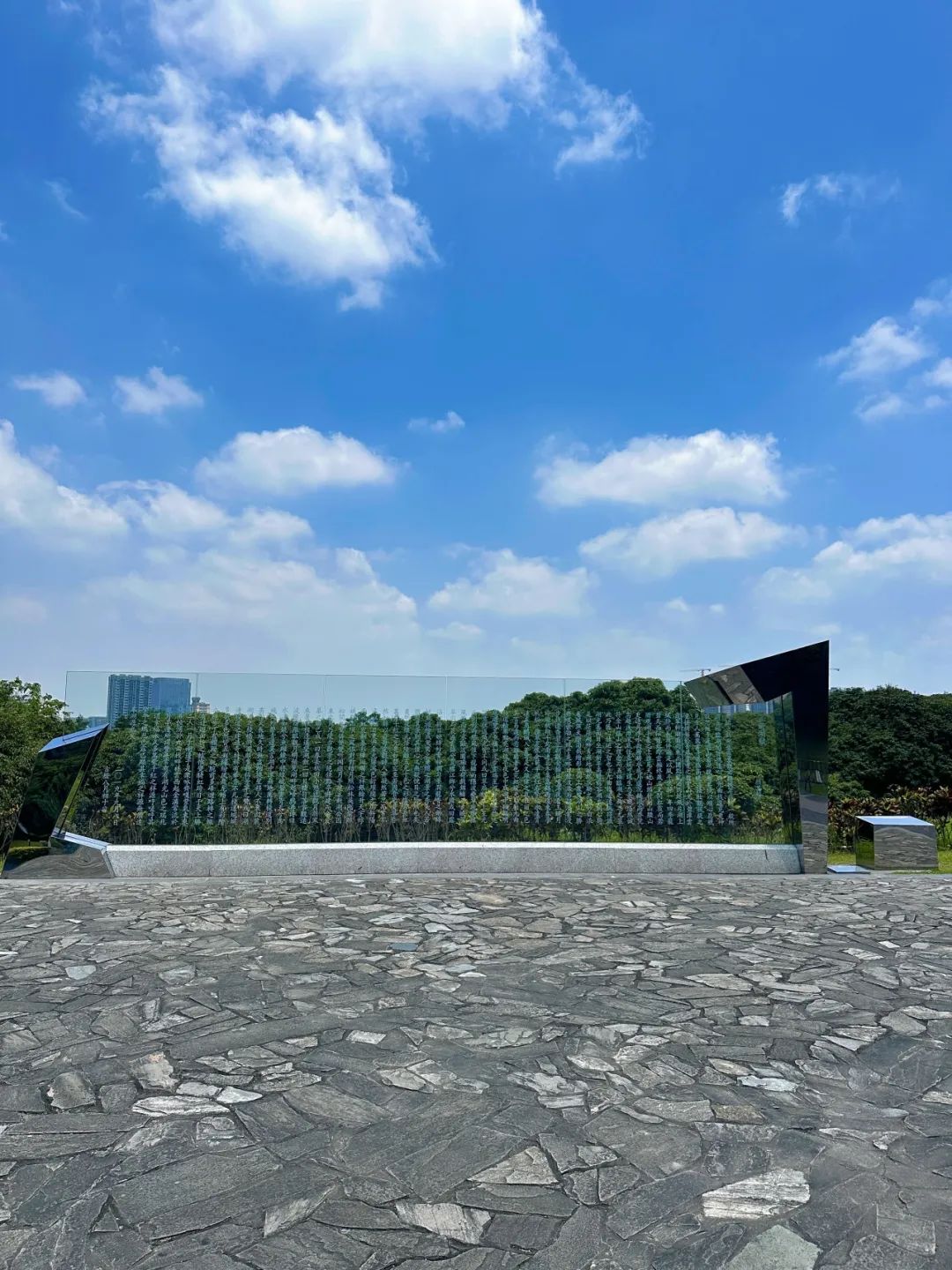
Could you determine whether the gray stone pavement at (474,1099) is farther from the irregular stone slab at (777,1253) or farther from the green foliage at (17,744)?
the green foliage at (17,744)

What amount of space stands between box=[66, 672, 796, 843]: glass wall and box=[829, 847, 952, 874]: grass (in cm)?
182

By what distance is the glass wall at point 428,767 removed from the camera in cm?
1169

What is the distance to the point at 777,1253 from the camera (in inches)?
112

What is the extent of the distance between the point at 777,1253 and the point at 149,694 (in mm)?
10647

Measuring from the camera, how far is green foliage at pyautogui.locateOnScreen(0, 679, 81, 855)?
13.6m

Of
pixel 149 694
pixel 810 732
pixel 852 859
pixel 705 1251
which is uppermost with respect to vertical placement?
pixel 149 694

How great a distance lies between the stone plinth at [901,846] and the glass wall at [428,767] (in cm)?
112

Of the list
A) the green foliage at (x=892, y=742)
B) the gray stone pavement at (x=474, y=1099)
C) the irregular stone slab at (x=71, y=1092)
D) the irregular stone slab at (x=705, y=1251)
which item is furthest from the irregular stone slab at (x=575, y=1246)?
the green foliage at (x=892, y=742)

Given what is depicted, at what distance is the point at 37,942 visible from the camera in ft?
23.3

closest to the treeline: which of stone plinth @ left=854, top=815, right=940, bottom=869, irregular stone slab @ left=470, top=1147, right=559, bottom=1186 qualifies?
stone plinth @ left=854, top=815, right=940, bottom=869

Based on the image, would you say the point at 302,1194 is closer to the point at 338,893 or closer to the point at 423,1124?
the point at 423,1124

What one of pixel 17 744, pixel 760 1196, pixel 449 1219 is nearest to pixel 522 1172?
pixel 449 1219

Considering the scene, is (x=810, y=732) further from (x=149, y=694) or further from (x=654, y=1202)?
(x=654, y=1202)

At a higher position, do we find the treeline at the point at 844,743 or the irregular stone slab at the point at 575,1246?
the treeline at the point at 844,743
